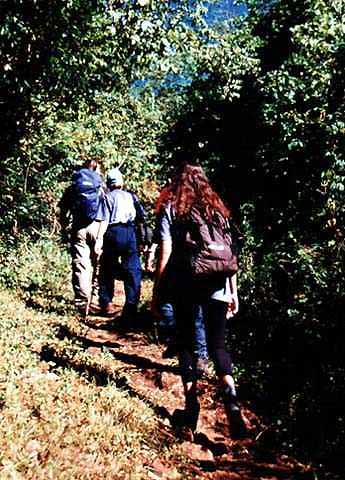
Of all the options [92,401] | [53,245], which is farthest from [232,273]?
[53,245]

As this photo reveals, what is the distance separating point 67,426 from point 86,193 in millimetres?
4578

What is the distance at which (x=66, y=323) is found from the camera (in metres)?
7.55

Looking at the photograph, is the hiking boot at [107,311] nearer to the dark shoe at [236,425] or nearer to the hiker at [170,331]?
the hiker at [170,331]

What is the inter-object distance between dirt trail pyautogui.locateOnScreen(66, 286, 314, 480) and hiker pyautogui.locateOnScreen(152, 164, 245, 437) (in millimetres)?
246

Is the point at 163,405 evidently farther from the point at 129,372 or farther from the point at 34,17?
the point at 34,17

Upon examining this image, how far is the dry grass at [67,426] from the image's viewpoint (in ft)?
11.7

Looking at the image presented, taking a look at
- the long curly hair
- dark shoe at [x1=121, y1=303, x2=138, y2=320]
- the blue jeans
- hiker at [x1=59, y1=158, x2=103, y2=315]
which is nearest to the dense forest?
hiker at [x1=59, y1=158, x2=103, y2=315]

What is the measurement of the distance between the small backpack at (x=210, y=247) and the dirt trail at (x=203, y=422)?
4.22 ft

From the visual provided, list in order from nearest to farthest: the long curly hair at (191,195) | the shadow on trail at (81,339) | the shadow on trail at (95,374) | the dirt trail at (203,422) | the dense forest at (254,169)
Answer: the dirt trail at (203,422) → the long curly hair at (191,195) → the shadow on trail at (95,374) → the dense forest at (254,169) → the shadow on trail at (81,339)

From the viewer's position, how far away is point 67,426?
412cm

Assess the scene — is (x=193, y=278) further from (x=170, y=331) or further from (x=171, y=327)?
(x=170, y=331)

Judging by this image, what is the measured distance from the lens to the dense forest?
657 cm

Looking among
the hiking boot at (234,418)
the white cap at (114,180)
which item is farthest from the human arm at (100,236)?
the hiking boot at (234,418)

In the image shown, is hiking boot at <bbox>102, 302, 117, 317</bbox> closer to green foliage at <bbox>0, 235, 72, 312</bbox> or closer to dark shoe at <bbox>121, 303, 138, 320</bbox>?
green foliage at <bbox>0, 235, 72, 312</bbox>
